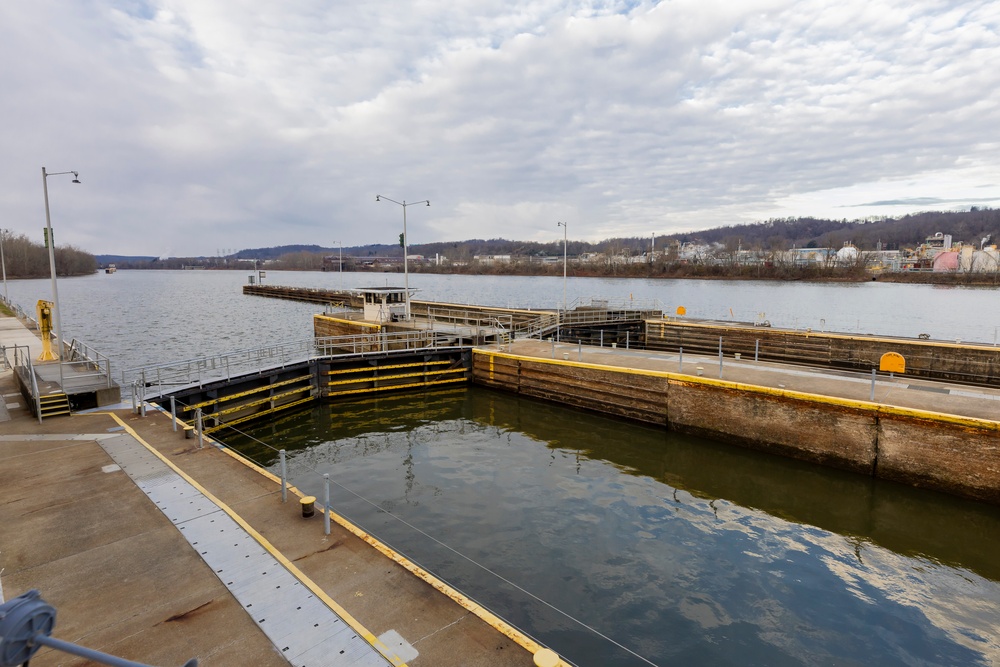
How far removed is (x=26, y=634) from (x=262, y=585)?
487 centimetres

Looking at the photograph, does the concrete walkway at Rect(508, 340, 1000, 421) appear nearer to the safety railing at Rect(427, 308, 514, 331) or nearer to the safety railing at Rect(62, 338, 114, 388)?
the safety railing at Rect(427, 308, 514, 331)

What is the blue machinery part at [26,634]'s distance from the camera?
2717 millimetres

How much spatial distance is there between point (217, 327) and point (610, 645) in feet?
185

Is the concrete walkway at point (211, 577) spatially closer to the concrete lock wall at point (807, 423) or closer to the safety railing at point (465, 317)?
the concrete lock wall at point (807, 423)

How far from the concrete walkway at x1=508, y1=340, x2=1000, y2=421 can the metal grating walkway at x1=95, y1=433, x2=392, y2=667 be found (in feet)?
54.1

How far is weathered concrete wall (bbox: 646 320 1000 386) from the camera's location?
25.4 meters

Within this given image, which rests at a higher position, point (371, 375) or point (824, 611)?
point (371, 375)

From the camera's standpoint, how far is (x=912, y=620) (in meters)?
9.49

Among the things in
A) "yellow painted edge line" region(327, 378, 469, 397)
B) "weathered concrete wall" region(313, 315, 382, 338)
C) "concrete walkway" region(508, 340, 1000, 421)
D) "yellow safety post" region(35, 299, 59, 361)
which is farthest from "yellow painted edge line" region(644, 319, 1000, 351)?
"yellow safety post" region(35, 299, 59, 361)

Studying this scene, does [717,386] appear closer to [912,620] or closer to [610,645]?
[912,620]

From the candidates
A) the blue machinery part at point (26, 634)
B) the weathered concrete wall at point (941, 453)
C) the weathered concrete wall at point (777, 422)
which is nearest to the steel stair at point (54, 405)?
the blue machinery part at point (26, 634)

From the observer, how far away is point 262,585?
285 inches

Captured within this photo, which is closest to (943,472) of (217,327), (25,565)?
(25,565)

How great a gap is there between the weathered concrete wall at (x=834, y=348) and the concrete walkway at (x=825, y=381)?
27.4 feet
